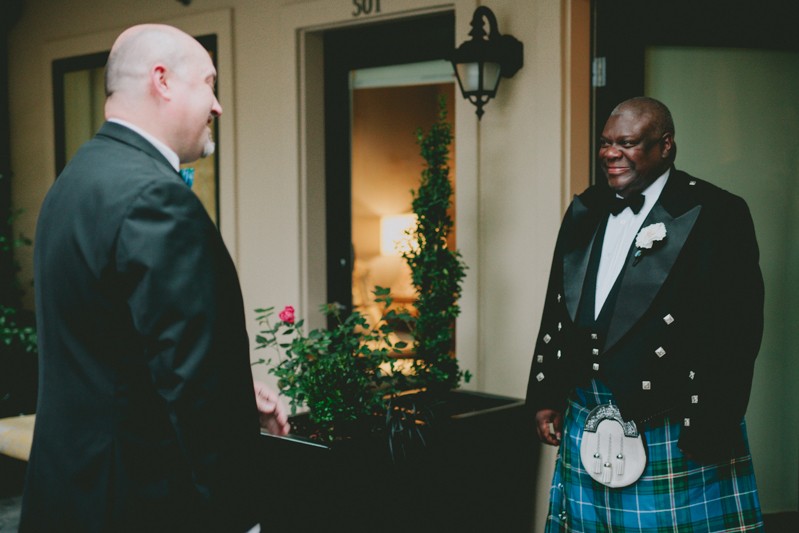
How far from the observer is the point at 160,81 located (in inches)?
68.1

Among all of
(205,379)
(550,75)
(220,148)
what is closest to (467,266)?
(550,75)

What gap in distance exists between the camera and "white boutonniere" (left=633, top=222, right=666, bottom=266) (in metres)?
2.57

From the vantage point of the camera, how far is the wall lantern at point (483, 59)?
12.5 ft

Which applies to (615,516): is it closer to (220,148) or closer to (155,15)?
(220,148)

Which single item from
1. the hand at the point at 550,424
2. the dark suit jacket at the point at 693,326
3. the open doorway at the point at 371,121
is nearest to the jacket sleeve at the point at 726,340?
the dark suit jacket at the point at 693,326

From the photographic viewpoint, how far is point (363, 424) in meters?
3.54

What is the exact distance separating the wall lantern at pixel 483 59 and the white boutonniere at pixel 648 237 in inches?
57.4

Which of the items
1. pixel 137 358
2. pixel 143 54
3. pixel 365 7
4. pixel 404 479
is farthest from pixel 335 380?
pixel 365 7

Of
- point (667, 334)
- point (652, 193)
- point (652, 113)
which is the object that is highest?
point (652, 113)

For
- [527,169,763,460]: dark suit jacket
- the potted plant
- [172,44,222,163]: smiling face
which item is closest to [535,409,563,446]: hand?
[527,169,763,460]: dark suit jacket

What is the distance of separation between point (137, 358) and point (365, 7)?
339 cm

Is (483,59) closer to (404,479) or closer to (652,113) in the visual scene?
(652,113)

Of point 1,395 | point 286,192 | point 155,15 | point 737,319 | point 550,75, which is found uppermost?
point 155,15

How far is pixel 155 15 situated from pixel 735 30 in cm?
374
